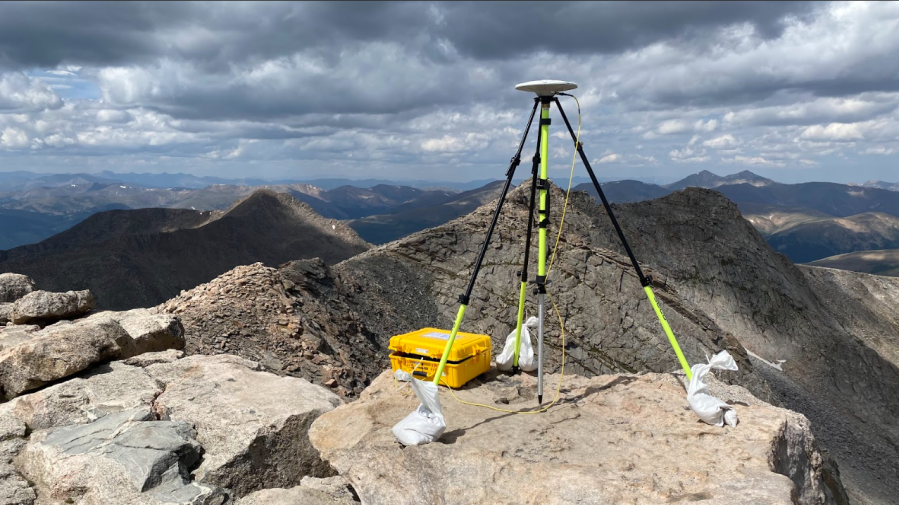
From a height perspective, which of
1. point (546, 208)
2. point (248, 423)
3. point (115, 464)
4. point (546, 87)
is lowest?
point (248, 423)

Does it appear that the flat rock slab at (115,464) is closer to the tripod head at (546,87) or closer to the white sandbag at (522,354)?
the white sandbag at (522,354)

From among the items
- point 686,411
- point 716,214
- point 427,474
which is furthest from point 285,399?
point 716,214

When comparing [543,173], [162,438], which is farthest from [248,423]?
[543,173]

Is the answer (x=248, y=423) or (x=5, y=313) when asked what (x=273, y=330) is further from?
(x=248, y=423)

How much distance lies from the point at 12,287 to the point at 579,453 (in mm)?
13708

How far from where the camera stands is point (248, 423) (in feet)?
22.0

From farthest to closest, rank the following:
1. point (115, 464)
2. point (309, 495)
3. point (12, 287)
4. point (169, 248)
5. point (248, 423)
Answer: point (169, 248)
point (12, 287)
point (248, 423)
point (309, 495)
point (115, 464)

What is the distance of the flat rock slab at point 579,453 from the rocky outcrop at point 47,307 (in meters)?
7.35

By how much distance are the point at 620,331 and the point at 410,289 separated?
1308 cm

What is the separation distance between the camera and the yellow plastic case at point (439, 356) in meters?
7.50

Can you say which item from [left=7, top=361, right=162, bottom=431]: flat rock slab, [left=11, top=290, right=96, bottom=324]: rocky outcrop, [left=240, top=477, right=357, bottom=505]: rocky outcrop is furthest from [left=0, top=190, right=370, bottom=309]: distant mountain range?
[left=240, top=477, right=357, bottom=505]: rocky outcrop

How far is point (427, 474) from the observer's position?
5270 mm

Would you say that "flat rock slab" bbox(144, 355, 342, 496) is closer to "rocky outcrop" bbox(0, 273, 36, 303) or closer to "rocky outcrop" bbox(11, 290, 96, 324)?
"rocky outcrop" bbox(11, 290, 96, 324)

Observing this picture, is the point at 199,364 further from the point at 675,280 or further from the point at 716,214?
the point at 716,214
